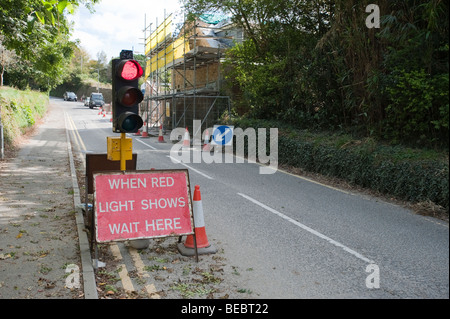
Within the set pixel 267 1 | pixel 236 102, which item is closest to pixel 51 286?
pixel 267 1

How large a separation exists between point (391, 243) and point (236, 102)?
16.1 m

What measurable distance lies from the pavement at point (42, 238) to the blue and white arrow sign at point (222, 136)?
710cm

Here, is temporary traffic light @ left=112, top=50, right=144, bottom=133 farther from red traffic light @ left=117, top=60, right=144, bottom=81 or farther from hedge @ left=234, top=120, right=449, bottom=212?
hedge @ left=234, top=120, right=449, bottom=212

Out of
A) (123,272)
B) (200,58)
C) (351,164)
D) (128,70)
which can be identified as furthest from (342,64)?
(200,58)

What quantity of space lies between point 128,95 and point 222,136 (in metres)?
11.7

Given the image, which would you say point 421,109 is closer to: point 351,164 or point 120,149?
point 120,149

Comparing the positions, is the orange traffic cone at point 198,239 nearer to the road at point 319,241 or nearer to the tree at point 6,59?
the road at point 319,241

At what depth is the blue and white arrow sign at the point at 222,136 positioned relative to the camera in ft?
56.5

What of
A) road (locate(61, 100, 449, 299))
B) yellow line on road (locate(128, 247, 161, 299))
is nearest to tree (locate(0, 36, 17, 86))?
road (locate(61, 100, 449, 299))

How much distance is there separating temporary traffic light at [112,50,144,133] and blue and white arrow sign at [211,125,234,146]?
11.6 meters

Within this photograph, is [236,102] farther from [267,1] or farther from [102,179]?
[102,179]

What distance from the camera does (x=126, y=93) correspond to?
5527 millimetres

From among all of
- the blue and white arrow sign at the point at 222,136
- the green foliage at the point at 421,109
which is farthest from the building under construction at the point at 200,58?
the green foliage at the point at 421,109

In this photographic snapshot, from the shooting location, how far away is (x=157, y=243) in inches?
244
